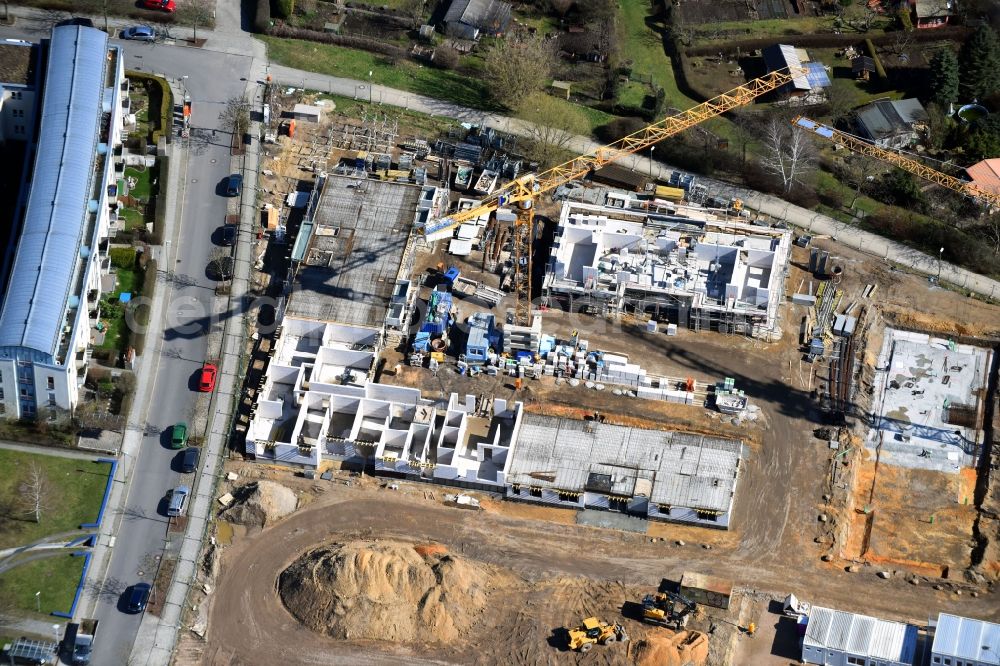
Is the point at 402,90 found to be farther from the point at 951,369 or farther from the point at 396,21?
the point at 951,369

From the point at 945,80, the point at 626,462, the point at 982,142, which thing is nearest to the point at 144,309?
the point at 626,462

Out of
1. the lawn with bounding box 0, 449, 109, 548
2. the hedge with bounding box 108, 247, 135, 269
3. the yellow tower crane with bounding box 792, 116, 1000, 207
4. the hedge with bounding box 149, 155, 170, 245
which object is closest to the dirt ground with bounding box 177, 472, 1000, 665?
the lawn with bounding box 0, 449, 109, 548

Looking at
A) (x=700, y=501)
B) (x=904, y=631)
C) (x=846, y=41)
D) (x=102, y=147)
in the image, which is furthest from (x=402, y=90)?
(x=904, y=631)

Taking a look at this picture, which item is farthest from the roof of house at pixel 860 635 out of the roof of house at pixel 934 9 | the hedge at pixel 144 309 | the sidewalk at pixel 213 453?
the roof of house at pixel 934 9

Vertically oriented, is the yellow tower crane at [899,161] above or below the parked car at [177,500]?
above

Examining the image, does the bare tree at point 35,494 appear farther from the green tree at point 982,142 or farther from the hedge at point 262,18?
the green tree at point 982,142

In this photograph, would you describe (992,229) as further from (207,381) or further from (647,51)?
(207,381)
